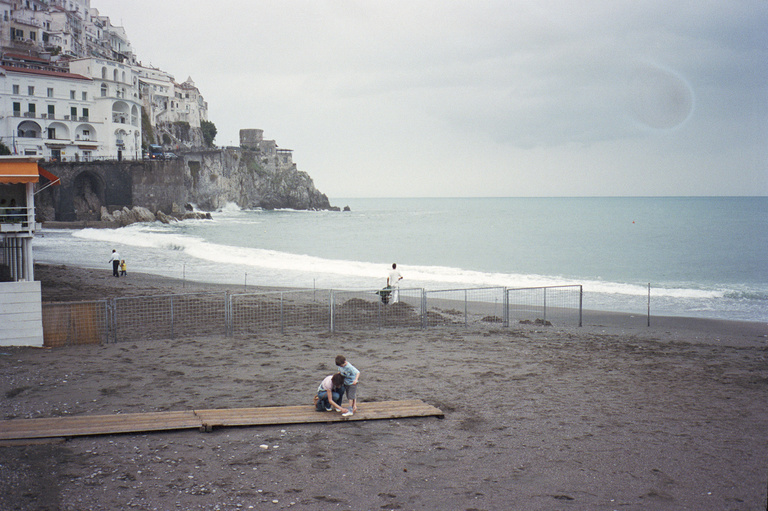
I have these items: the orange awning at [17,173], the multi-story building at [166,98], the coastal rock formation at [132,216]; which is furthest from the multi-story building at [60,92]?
the orange awning at [17,173]

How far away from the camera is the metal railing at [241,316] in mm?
14125

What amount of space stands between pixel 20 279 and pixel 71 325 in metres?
2.00

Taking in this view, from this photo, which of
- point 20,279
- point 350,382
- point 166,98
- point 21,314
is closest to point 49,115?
point 166,98

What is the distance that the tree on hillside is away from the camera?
449 feet

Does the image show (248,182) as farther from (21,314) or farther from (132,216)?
(21,314)

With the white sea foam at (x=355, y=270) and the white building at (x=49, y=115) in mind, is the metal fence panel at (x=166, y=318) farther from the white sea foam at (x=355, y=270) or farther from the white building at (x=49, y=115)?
the white building at (x=49, y=115)

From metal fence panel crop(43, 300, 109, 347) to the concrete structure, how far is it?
22cm

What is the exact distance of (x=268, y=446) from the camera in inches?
315

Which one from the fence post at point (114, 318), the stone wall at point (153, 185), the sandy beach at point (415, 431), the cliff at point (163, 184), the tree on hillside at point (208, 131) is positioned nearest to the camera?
the sandy beach at point (415, 431)

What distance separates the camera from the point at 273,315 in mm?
17766

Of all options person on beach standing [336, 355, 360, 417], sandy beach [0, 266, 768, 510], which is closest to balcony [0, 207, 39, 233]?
sandy beach [0, 266, 768, 510]

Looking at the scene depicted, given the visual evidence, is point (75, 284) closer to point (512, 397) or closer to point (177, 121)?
point (512, 397)

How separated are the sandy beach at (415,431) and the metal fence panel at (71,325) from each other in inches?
27.0

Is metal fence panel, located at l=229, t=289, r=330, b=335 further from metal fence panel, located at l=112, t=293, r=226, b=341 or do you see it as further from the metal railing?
metal fence panel, located at l=112, t=293, r=226, b=341
